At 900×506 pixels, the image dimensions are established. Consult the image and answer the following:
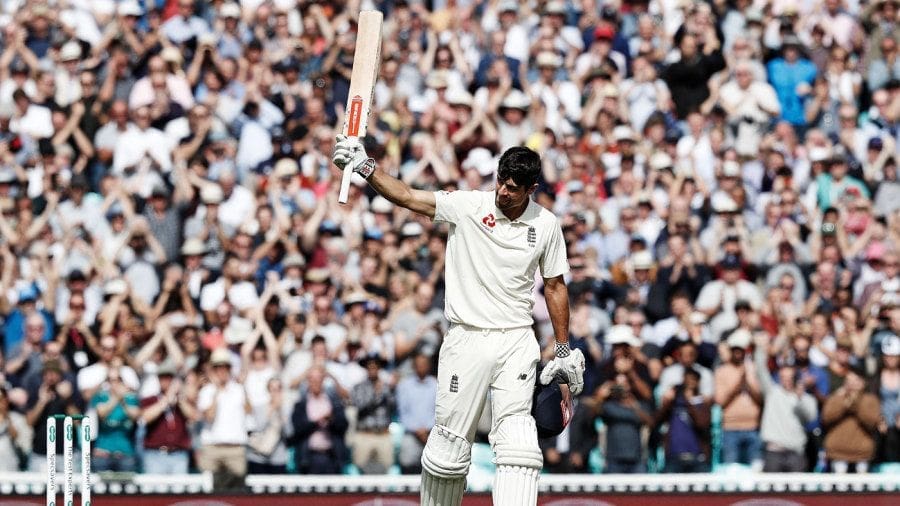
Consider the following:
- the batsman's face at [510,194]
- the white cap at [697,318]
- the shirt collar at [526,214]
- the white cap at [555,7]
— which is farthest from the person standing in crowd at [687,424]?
the white cap at [555,7]

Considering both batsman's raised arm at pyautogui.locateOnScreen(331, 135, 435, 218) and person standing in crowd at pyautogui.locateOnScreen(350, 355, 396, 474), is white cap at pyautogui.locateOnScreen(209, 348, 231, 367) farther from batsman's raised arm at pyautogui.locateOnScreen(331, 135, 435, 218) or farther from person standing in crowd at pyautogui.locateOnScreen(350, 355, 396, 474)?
batsman's raised arm at pyautogui.locateOnScreen(331, 135, 435, 218)

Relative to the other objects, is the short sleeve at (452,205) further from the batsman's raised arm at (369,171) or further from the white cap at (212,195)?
the white cap at (212,195)

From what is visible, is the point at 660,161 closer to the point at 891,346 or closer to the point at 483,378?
the point at 891,346

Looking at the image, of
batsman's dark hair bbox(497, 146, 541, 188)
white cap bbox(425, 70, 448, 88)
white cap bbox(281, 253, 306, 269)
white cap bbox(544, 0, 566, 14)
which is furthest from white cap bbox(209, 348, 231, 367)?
white cap bbox(544, 0, 566, 14)

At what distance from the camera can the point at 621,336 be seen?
16.6 metres

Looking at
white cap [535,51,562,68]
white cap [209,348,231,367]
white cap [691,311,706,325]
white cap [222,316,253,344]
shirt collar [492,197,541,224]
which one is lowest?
white cap [209,348,231,367]

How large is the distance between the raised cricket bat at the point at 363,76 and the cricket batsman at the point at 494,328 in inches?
5.3

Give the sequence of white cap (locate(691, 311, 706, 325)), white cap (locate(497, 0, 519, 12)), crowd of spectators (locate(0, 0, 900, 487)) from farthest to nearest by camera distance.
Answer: white cap (locate(497, 0, 519, 12)) → white cap (locate(691, 311, 706, 325)) → crowd of spectators (locate(0, 0, 900, 487))

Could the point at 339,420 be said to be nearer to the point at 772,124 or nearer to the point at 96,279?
the point at 96,279

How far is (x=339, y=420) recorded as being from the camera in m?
16.3

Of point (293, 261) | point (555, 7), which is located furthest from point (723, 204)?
point (293, 261)

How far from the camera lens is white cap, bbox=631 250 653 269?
17.9 meters

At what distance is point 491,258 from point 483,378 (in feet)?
2.34

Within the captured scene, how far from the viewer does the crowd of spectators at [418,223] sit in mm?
16438
